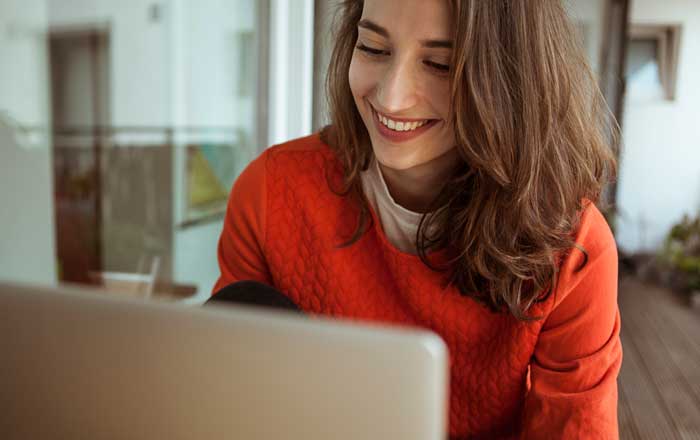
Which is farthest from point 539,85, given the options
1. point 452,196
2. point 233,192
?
point 233,192

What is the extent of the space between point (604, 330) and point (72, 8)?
149cm

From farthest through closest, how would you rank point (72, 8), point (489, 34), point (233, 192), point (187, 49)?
point (187, 49)
point (72, 8)
point (233, 192)
point (489, 34)

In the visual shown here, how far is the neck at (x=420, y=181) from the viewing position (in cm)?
101

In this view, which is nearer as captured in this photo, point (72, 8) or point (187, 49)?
point (72, 8)

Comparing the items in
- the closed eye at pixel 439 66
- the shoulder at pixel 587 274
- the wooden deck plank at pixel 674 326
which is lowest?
the wooden deck plank at pixel 674 326

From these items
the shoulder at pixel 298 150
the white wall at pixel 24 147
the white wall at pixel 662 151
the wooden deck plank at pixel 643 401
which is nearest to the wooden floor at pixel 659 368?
the wooden deck plank at pixel 643 401

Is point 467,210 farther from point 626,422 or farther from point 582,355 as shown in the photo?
point 626,422

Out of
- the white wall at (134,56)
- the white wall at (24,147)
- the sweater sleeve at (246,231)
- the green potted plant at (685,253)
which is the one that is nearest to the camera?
the sweater sleeve at (246,231)

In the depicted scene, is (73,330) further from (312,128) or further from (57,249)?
(312,128)

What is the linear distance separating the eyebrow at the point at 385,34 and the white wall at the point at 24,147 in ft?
3.35

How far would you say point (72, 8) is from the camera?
1.65 m

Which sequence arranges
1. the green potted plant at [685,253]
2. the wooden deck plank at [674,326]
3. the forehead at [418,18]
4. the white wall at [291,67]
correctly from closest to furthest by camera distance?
the forehead at [418,18]
the wooden deck plank at [674,326]
the white wall at [291,67]
the green potted plant at [685,253]

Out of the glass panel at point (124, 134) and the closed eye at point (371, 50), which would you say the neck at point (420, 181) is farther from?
the glass panel at point (124, 134)

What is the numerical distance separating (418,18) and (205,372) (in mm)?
583
